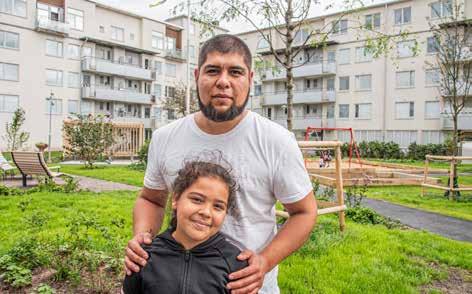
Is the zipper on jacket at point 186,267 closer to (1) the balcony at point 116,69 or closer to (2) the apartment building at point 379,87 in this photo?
(2) the apartment building at point 379,87

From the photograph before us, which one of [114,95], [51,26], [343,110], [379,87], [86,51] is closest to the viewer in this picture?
[51,26]

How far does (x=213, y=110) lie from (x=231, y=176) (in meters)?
0.33

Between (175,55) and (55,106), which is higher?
(175,55)

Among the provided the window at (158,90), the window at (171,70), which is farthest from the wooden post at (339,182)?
the window at (171,70)

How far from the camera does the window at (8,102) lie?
40344mm

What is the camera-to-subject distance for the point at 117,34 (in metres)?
51.0

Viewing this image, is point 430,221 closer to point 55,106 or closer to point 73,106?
point 55,106

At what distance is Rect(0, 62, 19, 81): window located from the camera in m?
40.6

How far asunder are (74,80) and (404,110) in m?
33.9

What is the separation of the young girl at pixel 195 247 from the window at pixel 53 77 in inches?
1801

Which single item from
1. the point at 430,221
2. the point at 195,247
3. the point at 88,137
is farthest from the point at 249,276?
the point at 88,137

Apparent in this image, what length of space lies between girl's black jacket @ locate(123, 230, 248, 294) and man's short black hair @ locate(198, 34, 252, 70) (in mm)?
882

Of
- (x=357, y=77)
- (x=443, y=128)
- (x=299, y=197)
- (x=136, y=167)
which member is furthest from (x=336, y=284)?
(x=357, y=77)

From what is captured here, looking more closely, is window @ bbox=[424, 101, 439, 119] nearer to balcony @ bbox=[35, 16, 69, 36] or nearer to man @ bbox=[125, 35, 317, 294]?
balcony @ bbox=[35, 16, 69, 36]
